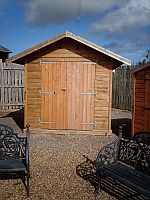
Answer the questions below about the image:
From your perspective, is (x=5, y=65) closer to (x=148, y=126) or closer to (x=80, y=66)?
(x=80, y=66)

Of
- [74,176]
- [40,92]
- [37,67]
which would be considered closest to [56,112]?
[40,92]

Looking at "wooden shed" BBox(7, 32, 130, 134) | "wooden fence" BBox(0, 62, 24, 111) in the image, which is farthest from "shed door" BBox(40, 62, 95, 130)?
"wooden fence" BBox(0, 62, 24, 111)

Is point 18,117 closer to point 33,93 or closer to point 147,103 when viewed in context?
point 33,93

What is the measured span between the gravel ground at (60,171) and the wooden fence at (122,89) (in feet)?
24.9

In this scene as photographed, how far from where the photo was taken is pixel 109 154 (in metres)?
5.11

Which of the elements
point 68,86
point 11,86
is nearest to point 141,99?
point 68,86

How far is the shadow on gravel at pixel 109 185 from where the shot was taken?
486 centimetres

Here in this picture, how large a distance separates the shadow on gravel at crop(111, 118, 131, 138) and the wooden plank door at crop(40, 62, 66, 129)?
2.07 m

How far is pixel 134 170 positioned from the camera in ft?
15.7

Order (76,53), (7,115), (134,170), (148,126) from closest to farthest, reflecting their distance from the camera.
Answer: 1. (134,170)
2. (148,126)
3. (76,53)
4. (7,115)

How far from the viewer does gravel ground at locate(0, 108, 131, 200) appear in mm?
4906

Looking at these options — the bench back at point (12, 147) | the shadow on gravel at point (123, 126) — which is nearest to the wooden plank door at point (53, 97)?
the shadow on gravel at point (123, 126)

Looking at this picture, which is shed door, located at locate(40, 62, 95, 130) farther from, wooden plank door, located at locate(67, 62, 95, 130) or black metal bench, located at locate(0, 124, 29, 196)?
black metal bench, located at locate(0, 124, 29, 196)

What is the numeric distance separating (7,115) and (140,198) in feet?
33.8
